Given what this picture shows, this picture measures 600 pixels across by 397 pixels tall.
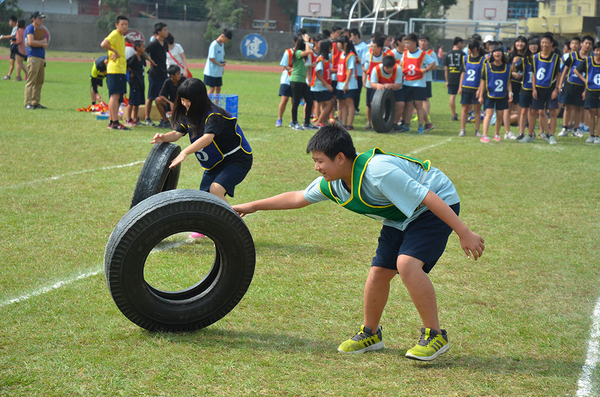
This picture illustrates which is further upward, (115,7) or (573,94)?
(115,7)

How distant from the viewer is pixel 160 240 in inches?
149

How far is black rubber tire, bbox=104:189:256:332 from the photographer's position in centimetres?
367

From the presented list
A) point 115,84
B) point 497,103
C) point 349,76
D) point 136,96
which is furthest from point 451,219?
point 349,76

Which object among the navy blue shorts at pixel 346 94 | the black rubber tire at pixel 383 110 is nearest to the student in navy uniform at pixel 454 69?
the black rubber tire at pixel 383 110

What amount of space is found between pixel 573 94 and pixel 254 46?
34.0 meters

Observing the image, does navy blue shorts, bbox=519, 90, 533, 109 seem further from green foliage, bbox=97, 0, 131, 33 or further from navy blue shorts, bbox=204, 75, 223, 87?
green foliage, bbox=97, 0, 131, 33

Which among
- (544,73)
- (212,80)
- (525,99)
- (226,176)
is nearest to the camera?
(226,176)

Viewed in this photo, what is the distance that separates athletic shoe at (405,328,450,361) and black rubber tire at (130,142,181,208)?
8.20ft

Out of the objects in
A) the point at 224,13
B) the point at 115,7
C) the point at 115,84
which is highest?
the point at 115,7

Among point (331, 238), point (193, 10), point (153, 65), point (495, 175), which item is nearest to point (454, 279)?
point (331, 238)

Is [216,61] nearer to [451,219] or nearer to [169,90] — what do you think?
[169,90]

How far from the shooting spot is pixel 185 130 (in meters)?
5.51

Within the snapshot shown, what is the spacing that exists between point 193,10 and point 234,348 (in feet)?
171

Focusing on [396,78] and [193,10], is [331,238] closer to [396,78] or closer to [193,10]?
[396,78]
